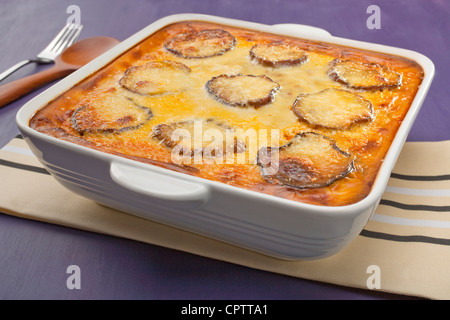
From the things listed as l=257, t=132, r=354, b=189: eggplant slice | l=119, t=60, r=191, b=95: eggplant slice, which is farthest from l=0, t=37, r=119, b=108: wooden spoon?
l=257, t=132, r=354, b=189: eggplant slice

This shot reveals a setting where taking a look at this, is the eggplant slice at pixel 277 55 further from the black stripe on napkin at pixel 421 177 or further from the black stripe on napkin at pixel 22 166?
the black stripe on napkin at pixel 22 166

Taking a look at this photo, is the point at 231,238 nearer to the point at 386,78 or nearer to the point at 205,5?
the point at 386,78

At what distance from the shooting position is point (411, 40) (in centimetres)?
225

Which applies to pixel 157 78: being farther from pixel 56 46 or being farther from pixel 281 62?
pixel 56 46

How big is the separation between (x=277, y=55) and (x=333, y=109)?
0.32m

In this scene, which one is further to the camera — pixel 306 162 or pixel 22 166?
pixel 22 166

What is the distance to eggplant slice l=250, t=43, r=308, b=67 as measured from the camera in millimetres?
1568

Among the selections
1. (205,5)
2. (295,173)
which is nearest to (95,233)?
(295,173)

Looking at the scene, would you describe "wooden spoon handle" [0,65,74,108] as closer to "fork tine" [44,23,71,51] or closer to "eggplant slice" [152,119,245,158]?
"fork tine" [44,23,71,51]

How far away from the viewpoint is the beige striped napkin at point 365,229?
3.65 ft

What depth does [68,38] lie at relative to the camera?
2107 millimetres

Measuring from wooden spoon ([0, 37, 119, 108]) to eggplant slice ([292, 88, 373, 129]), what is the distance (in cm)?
92

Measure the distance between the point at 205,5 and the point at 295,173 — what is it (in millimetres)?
1629

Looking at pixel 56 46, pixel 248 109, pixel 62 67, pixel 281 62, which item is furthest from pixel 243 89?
pixel 56 46
